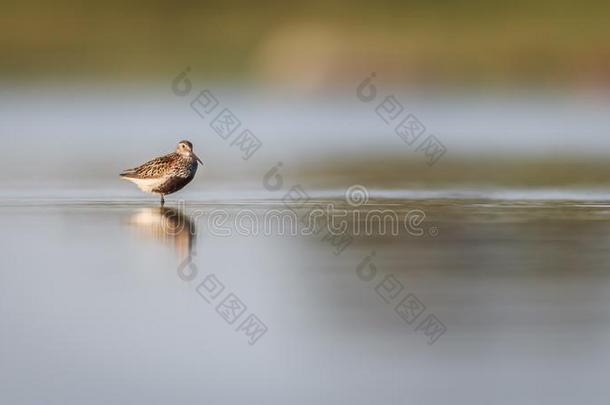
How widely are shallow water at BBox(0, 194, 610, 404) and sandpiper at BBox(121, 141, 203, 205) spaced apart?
1620mm

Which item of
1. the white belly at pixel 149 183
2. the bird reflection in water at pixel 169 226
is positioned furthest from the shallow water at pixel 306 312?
the white belly at pixel 149 183

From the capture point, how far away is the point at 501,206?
15641mm

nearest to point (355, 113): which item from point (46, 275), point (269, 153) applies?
point (269, 153)

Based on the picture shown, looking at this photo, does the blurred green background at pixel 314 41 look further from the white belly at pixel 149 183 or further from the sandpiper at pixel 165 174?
the white belly at pixel 149 183

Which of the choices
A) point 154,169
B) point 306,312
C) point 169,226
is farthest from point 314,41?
point 306,312

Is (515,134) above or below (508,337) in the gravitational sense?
above

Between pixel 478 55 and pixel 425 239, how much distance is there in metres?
24.9

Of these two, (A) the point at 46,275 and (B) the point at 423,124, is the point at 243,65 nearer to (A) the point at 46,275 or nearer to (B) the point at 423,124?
(B) the point at 423,124

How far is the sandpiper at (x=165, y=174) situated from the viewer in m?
16.3

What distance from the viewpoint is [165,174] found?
1627 centimetres

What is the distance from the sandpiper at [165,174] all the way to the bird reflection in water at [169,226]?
0.58 meters

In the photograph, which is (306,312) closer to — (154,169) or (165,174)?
(165,174)

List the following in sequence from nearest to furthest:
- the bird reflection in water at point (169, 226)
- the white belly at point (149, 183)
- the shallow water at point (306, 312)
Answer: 1. the shallow water at point (306, 312)
2. the bird reflection in water at point (169, 226)
3. the white belly at point (149, 183)

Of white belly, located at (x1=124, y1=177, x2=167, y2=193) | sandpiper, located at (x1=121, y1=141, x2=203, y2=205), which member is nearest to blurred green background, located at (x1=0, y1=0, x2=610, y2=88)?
sandpiper, located at (x1=121, y1=141, x2=203, y2=205)
